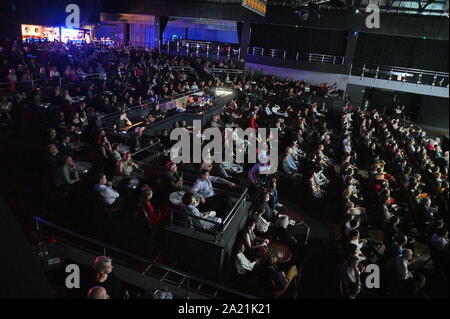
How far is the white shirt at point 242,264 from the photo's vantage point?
475 centimetres

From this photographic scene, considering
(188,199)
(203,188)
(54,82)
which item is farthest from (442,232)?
(54,82)

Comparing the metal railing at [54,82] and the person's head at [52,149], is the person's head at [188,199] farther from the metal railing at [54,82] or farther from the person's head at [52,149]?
the metal railing at [54,82]

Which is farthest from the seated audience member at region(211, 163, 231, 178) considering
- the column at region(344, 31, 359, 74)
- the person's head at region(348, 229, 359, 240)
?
the column at region(344, 31, 359, 74)

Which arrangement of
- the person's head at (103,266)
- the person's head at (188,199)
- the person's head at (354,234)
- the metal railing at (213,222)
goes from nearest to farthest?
1. the person's head at (103,266)
2. the metal railing at (213,222)
3. the person's head at (188,199)
4. the person's head at (354,234)

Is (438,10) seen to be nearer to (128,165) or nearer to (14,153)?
(128,165)

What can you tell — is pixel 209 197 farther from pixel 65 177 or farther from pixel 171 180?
pixel 65 177

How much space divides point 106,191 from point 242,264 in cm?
253

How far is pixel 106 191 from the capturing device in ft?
17.4

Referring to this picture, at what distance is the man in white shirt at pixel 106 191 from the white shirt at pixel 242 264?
232 centimetres

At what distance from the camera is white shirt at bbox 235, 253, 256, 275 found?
4.75 m

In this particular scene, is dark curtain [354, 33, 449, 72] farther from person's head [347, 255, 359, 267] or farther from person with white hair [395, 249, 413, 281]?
person's head [347, 255, 359, 267]

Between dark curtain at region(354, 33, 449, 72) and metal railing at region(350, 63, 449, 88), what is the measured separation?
54cm

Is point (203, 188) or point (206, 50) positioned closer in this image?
point (203, 188)

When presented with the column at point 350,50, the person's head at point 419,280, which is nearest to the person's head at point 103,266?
the person's head at point 419,280
